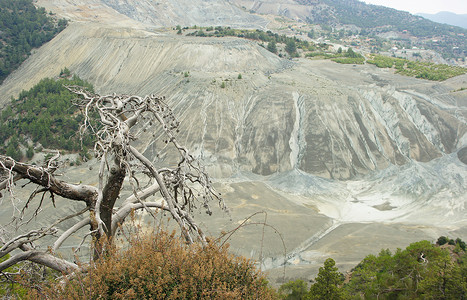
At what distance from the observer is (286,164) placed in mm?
31703

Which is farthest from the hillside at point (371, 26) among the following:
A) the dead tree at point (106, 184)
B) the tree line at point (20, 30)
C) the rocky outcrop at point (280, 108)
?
the dead tree at point (106, 184)

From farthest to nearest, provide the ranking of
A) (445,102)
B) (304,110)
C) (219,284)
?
(445,102)
(304,110)
(219,284)

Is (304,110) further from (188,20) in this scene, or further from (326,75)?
(188,20)

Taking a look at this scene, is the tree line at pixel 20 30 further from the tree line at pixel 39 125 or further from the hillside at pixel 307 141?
the tree line at pixel 39 125

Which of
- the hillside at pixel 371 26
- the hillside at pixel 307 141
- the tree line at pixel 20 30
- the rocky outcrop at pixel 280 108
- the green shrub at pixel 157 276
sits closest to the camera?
the green shrub at pixel 157 276

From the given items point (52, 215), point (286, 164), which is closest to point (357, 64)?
point (286, 164)

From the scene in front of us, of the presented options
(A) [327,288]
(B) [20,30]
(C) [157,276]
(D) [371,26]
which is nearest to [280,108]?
(A) [327,288]

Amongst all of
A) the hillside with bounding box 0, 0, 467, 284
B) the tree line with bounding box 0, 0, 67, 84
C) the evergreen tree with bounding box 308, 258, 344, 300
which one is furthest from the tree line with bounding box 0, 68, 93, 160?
the evergreen tree with bounding box 308, 258, 344, 300

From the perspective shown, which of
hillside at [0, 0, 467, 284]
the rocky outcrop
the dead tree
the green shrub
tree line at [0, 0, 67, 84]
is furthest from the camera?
tree line at [0, 0, 67, 84]

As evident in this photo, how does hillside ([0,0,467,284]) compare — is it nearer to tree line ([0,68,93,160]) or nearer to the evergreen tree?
tree line ([0,68,93,160])

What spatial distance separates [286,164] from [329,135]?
5064 millimetres

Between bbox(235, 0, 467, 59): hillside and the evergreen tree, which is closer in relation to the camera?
the evergreen tree

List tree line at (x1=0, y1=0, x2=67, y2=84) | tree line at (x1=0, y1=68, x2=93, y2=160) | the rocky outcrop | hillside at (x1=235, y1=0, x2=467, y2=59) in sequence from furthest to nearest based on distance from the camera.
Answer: hillside at (x1=235, y1=0, x2=467, y2=59), tree line at (x1=0, y1=0, x2=67, y2=84), tree line at (x1=0, y1=68, x2=93, y2=160), the rocky outcrop

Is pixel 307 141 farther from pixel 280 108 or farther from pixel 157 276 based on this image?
pixel 157 276
